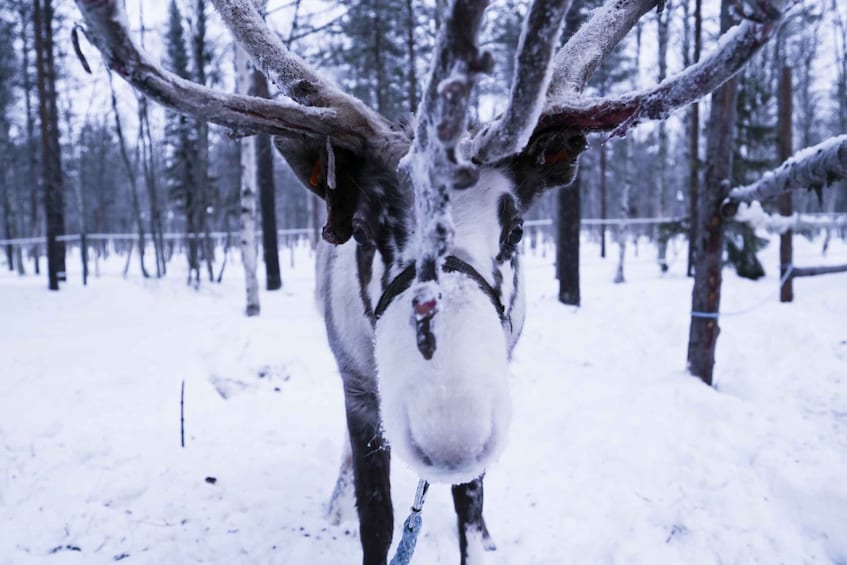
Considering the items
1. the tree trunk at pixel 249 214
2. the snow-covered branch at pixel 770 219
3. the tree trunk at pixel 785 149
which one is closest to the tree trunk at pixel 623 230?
the tree trunk at pixel 785 149

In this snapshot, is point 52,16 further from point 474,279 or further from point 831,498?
point 831,498

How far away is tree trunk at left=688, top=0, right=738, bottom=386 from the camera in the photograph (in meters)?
4.64

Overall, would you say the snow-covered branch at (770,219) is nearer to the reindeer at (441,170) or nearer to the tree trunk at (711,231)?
the tree trunk at (711,231)

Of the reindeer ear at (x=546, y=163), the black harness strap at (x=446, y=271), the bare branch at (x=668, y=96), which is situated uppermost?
the bare branch at (x=668, y=96)

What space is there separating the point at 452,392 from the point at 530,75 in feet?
2.25

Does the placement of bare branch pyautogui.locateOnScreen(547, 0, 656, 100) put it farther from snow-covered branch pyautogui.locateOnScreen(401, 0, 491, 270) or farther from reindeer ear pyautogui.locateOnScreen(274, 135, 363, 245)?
snow-covered branch pyautogui.locateOnScreen(401, 0, 491, 270)

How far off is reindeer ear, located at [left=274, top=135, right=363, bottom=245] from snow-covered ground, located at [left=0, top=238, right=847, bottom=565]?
74.4 inches

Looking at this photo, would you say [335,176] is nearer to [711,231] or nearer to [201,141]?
[711,231]

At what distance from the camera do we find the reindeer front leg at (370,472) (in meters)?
2.24

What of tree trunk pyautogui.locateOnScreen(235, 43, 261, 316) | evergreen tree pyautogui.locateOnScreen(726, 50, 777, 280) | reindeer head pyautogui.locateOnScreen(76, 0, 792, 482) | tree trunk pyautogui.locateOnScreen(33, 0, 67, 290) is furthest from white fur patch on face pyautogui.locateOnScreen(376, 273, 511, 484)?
tree trunk pyautogui.locateOnScreen(33, 0, 67, 290)

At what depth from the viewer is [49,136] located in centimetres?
1161

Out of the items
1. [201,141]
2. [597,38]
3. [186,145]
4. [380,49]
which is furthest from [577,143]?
[186,145]

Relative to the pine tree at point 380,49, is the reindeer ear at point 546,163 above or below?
below

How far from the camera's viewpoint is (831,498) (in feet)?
9.34
